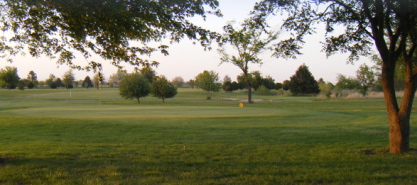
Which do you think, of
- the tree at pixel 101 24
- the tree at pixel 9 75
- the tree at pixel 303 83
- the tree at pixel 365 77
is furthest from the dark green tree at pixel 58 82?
the tree at pixel 101 24

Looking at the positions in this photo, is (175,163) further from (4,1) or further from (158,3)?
(4,1)

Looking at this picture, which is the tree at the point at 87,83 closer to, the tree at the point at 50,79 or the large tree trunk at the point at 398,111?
the tree at the point at 50,79

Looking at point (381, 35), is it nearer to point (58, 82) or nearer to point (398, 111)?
point (398, 111)

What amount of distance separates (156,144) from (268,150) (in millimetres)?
3587

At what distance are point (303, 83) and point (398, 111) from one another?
7269cm

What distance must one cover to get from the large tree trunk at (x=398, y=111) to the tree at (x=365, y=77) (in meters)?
49.5

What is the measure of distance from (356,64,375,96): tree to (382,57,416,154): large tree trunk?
162 feet

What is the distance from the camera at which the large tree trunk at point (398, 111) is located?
8195mm

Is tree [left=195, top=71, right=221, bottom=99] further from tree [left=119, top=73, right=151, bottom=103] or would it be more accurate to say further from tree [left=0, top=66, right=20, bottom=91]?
tree [left=0, top=66, right=20, bottom=91]

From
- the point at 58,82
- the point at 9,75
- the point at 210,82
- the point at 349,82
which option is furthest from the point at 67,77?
the point at 349,82

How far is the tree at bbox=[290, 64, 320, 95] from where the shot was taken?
78250mm

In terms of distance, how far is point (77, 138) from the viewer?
11516 millimetres

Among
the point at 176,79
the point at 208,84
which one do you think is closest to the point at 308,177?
the point at 208,84

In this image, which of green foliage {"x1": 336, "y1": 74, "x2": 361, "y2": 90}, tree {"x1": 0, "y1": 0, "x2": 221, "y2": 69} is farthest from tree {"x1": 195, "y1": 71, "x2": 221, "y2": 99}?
tree {"x1": 0, "y1": 0, "x2": 221, "y2": 69}
